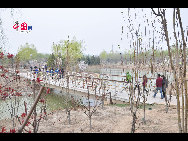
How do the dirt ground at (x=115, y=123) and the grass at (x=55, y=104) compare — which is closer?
the dirt ground at (x=115, y=123)

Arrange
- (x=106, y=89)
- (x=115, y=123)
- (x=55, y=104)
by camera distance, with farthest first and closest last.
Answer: (x=55, y=104), (x=106, y=89), (x=115, y=123)

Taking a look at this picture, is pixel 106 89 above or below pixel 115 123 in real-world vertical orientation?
above

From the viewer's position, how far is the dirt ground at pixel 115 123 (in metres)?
3.93

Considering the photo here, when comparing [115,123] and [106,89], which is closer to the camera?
[115,123]

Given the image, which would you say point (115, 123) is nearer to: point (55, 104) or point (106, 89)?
point (106, 89)

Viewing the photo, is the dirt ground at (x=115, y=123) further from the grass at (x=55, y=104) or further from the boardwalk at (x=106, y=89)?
the grass at (x=55, y=104)

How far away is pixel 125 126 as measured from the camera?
4168mm

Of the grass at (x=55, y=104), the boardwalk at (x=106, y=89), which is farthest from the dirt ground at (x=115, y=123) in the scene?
the grass at (x=55, y=104)

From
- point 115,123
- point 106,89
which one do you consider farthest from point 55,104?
point 115,123

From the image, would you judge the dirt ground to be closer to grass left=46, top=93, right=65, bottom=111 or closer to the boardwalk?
the boardwalk

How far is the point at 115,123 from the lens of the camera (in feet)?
14.6
